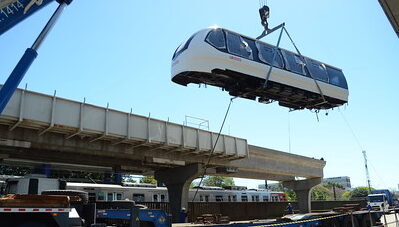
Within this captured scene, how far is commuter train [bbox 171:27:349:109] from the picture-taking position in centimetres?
1648

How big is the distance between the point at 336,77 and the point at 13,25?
63.3 ft

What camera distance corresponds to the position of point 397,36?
10.2 m

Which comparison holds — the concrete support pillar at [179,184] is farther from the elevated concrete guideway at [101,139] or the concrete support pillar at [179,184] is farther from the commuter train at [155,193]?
the commuter train at [155,193]

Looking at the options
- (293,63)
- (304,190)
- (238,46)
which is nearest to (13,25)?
(238,46)

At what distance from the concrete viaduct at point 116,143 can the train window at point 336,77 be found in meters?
9.02

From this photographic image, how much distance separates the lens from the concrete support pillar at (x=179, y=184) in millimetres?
27781

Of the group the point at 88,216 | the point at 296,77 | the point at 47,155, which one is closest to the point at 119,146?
the point at 47,155

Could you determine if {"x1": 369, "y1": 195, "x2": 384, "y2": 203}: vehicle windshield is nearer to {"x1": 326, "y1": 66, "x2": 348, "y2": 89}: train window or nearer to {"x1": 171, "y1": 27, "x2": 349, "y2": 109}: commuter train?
{"x1": 326, "y1": 66, "x2": 348, "y2": 89}: train window

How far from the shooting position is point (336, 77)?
22.7 meters

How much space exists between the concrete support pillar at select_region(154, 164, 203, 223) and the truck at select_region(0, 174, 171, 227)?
585 inches

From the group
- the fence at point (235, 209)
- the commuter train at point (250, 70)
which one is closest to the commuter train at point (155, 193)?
the fence at point (235, 209)

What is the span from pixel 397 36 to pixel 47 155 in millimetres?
21259

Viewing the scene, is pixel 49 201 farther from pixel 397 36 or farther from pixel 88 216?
pixel 397 36

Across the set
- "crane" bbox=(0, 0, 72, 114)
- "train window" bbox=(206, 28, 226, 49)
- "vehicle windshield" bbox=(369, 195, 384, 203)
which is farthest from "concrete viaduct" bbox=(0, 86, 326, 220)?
"vehicle windshield" bbox=(369, 195, 384, 203)
